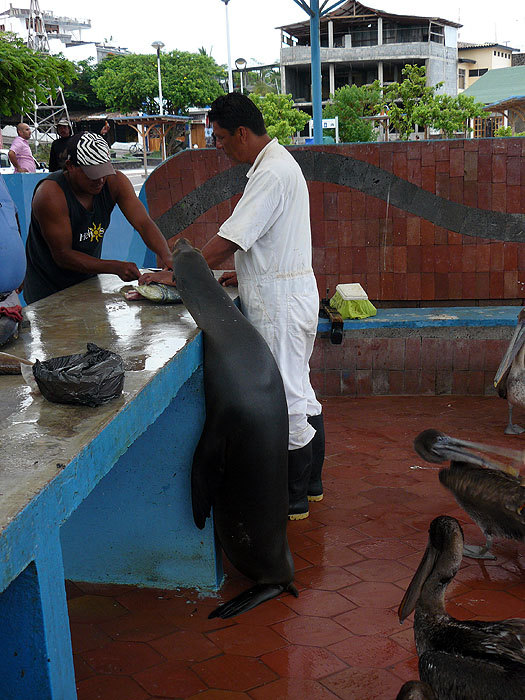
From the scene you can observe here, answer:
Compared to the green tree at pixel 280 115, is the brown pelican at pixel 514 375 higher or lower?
lower

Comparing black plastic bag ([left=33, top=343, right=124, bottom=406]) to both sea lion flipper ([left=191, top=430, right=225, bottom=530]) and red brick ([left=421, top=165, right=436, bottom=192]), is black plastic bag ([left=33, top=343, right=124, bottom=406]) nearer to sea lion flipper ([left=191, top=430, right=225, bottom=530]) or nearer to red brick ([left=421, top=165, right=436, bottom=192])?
sea lion flipper ([left=191, top=430, right=225, bottom=530])

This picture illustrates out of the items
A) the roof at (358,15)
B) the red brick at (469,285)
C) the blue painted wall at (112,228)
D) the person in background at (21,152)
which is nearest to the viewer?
the red brick at (469,285)

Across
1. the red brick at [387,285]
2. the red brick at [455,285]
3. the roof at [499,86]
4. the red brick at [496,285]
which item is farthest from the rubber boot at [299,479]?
the roof at [499,86]

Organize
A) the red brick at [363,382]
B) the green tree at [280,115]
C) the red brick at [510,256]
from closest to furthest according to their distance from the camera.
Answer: the red brick at [363,382] < the red brick at [510,256] < the green tree at [280,115]

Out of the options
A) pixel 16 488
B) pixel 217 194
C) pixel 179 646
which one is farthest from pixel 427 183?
pixel 16 488

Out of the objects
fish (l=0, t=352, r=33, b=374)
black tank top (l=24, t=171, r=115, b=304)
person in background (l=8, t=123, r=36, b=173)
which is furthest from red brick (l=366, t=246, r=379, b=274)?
person in background (l=8, t=123, r=36, b=173)

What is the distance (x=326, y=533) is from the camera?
4105 mm

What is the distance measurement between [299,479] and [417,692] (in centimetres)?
191

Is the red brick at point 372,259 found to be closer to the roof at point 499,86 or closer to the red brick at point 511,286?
the red brick at point 511,286

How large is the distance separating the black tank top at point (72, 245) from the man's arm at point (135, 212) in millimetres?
60

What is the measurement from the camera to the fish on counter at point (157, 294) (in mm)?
3846

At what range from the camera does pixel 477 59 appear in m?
63.8

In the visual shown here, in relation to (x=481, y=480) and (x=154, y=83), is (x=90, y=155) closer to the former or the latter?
(x=481, y=480)

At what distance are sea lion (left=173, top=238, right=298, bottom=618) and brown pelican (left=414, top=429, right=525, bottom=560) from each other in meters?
0.68
